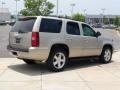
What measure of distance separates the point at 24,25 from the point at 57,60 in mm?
1691

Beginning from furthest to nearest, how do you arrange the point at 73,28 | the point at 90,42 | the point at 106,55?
the point at 106,55
the point at 90,42
the point at 73,28

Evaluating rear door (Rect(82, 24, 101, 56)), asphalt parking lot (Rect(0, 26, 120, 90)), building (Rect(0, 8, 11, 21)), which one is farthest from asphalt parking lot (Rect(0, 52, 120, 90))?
building (Rect(0, 8, 11, 21))

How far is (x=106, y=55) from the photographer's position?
Answer: 42.9 ft

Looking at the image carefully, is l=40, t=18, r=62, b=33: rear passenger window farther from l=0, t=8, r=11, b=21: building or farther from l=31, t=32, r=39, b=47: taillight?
l=0, t=8, r=11, b=21: building

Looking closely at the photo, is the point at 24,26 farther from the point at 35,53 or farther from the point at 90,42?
the point at 90,42

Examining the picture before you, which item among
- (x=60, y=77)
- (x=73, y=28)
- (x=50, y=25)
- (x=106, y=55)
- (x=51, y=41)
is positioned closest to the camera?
(x=60, y=77)

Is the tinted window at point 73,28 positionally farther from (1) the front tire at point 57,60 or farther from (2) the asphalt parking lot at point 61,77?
(2) the asphalt parking lot at point 61,77

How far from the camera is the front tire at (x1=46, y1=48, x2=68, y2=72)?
10462 mm

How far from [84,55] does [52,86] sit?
3869mm

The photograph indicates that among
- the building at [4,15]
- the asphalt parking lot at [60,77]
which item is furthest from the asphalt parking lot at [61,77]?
the building at [4,15]

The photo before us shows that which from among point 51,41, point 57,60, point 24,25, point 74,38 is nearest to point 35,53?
point 51,41

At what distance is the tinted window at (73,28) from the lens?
A: 11.3 meters

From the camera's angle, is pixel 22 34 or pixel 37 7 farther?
pixel 37 7

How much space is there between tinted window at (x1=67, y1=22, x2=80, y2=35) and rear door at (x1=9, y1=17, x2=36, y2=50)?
4.89 feet
